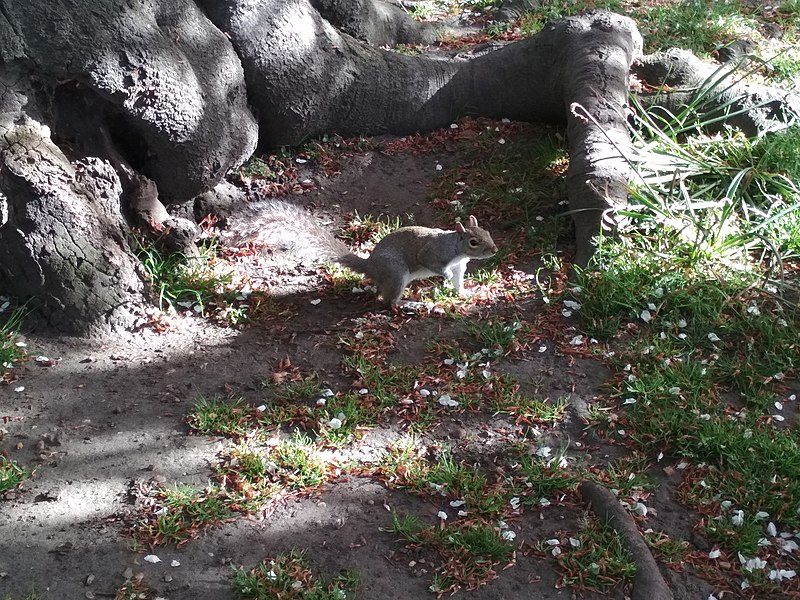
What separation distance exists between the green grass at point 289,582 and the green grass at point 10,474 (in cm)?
116

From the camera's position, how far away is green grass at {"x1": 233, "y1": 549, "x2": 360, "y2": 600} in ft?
10.9

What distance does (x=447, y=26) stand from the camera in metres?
8.20

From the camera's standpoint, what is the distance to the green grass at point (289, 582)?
3.31m

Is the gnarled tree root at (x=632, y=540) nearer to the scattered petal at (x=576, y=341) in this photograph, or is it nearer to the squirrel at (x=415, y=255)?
Answer: the scattered petal at (x=576, y=341)

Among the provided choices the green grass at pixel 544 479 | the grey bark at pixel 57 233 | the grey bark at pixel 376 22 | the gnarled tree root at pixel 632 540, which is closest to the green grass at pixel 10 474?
the grey bark at pixel 57 233

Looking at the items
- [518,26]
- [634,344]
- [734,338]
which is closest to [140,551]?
[634,344]

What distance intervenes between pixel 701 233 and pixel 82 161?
383 centimetres

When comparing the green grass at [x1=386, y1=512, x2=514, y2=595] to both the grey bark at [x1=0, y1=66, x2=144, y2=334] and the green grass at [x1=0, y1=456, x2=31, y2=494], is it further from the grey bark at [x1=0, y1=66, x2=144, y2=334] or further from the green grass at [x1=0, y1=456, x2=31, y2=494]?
the grey bark at [x1=0, y1=66, x2=144, y2=334]

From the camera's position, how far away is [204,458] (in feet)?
13.0

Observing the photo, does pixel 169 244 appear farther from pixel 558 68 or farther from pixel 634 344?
pixel 558 68

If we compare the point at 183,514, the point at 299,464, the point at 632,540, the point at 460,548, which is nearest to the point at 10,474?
the point at 183,514

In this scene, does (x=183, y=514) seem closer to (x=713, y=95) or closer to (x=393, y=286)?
(x=393, y=286)

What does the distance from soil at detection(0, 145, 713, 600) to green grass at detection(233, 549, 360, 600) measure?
0.18ft

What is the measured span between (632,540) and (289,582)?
4.85 feet
